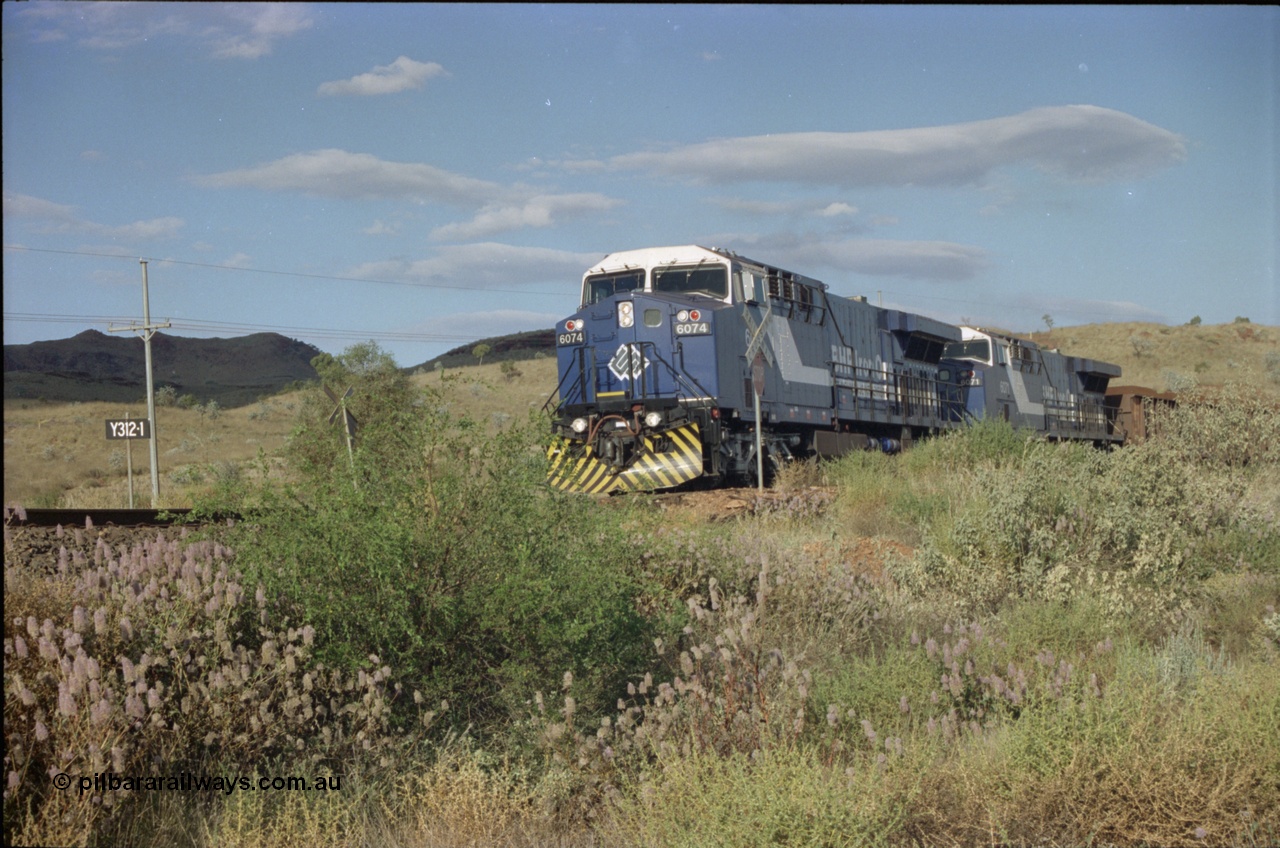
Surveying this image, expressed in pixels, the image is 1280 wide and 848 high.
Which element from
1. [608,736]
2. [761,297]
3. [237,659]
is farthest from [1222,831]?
[761,297]

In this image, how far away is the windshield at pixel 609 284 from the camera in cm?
1761

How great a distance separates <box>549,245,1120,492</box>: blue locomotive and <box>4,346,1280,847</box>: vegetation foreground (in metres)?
7.69

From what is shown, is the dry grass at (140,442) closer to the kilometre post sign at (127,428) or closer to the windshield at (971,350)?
the kilometre post sign at (127,428)

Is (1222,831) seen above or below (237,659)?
below

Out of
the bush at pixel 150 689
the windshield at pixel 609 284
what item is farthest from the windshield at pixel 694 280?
the bush at pixel 150 689

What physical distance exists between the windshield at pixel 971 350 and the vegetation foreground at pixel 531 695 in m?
20.3

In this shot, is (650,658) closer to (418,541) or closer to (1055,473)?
(418,541)

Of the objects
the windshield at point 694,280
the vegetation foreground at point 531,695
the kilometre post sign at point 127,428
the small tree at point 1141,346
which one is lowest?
the vegetation foreground at point 531,695

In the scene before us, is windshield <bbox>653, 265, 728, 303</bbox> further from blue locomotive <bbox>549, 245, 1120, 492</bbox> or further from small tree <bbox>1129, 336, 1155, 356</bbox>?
small tree <bbox>1129, 336, 1155, 356</bbox>

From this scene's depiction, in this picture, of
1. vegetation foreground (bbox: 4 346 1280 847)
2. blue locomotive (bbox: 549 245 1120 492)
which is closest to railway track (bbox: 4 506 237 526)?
vegetation foreground (bbox: 4 346 1280 847)

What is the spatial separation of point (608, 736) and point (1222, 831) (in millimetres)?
2549

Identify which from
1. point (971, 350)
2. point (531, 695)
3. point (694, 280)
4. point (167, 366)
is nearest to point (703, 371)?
point (694, 280)

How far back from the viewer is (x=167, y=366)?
115 meters

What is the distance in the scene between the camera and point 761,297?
17500 mm
